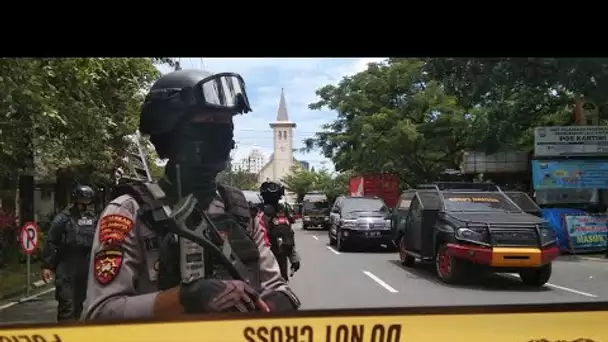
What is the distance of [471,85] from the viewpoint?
2123mm

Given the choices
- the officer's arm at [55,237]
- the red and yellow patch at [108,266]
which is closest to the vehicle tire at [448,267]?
the red and yellow patch at [108,266]

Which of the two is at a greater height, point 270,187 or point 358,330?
point 270,187

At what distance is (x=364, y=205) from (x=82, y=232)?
108 cm

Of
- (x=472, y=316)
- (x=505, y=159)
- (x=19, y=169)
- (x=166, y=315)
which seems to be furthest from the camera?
(x=505, y=159)

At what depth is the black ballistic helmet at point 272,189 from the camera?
2240 mm

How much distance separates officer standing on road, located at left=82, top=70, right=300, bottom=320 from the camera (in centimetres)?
177

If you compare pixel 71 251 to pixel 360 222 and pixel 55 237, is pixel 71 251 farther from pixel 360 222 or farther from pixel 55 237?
pixel 360 222

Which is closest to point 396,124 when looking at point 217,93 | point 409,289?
point 409,289

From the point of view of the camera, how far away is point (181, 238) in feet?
5.86

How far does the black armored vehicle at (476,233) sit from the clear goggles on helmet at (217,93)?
0.78 meters

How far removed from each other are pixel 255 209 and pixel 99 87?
1119mm

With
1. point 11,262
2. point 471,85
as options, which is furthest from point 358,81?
point 11,262
